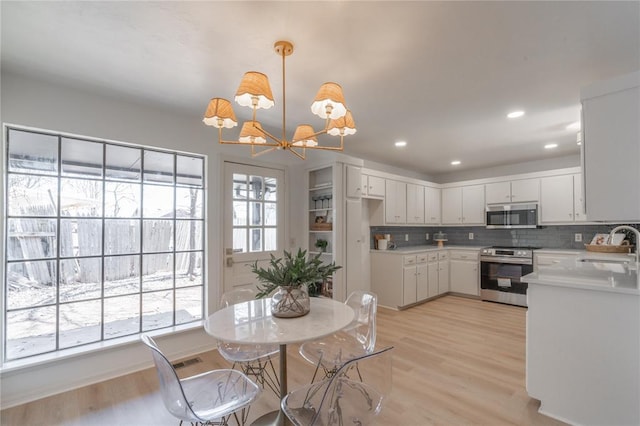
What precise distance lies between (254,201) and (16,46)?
226 cm

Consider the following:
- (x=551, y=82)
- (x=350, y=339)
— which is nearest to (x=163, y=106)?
(x=350, y=339)

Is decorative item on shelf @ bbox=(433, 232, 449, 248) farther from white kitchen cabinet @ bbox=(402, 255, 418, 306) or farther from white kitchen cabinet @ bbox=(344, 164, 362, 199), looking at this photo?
white kitchen cabinet @ bbox=(344, 164, 362, 199)

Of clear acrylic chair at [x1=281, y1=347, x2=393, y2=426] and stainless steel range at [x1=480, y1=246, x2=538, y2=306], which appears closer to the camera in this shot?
clear acrylic chair at [x1=281, y1=347, x2=393, y2=426]

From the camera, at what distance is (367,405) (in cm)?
147

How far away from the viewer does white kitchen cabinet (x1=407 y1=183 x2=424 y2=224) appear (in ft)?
17.5

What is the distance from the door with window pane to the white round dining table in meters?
1.27

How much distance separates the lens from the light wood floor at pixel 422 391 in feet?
6.61

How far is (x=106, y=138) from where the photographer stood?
105 inches

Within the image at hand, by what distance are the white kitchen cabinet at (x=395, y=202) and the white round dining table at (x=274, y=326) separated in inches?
117

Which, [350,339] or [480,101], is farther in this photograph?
[480,101]

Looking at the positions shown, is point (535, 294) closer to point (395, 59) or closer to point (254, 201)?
point (395, 59)

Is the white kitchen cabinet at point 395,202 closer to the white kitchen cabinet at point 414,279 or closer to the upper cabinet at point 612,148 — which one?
the white kitchen cabinet at point 414,279

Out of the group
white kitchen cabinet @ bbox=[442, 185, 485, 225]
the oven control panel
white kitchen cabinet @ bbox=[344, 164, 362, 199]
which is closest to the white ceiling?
white kitchen cabinet @ bbox=[344, 164, 362, 199]

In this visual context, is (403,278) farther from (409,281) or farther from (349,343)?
(349,343)
